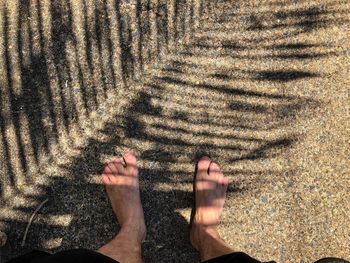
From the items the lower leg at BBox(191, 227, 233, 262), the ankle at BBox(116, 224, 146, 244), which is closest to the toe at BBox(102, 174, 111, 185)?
the ankle at BBox(116, 224, 146, 244)

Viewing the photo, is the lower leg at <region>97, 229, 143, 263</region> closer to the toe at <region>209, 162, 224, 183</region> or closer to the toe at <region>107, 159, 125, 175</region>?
the toe at <region>107, 159, 125, 175</region>

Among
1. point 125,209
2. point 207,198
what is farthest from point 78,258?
point 207,198

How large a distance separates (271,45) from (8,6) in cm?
162

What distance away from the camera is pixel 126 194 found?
2793mm

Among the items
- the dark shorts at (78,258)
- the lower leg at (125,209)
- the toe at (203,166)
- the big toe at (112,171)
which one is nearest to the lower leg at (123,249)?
the lower leg at (125,209)

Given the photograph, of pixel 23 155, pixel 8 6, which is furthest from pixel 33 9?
pixel 23 155

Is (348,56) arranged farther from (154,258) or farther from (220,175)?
(154,258)

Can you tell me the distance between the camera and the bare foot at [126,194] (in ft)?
9.04

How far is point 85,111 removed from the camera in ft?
9.43

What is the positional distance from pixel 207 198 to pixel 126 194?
47 centimetres

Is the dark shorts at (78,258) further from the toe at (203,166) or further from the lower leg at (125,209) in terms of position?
the toe at (203,166)

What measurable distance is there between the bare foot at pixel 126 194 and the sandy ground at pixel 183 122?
0.06m

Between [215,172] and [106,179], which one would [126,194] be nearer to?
[106,179]

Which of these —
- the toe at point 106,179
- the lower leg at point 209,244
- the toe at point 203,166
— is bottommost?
the lower leg at point 209,244
